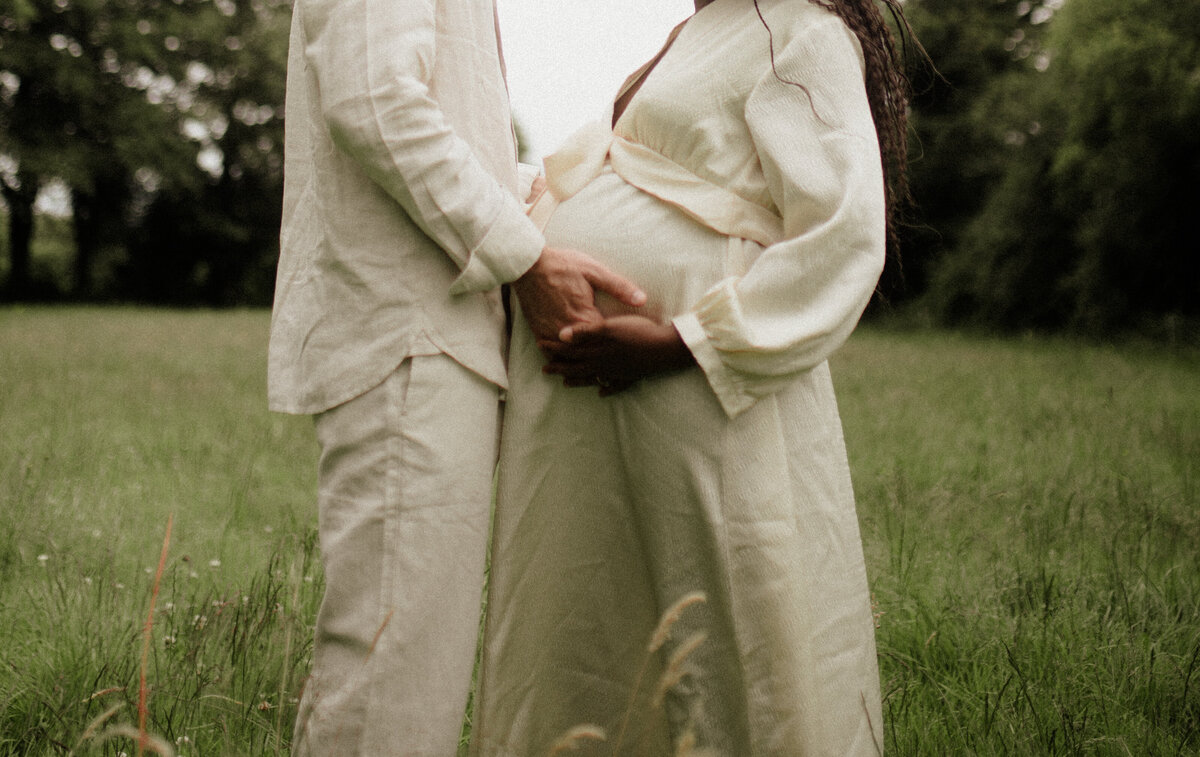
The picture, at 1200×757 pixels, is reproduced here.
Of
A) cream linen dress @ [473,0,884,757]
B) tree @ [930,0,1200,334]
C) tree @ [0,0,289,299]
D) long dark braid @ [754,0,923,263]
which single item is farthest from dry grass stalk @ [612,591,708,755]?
tree @ [0,0,289,299]

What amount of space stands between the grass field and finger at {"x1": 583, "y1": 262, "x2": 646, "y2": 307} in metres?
0.78

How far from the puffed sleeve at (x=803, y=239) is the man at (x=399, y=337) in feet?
0.86

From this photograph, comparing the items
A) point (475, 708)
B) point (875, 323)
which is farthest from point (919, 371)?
point (875, 323)

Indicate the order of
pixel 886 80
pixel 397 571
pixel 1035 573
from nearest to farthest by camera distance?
1. pixel 397 571
2. pixel 886 80
3. pixel 1035 573

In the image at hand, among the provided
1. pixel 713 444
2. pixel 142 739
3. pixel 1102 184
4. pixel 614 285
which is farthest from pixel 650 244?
pixel 1102 184

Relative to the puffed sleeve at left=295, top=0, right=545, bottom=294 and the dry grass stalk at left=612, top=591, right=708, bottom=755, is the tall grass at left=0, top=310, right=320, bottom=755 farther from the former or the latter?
the puffed sleeve at left=295, top=0, right=545, bottom=294

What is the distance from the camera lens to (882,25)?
1741 millimetres

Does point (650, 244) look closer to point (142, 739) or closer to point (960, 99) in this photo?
point (142, 739)

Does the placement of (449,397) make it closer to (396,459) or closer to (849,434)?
(396,459)

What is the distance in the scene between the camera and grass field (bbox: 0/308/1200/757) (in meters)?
2.12

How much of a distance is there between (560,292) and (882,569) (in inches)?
76.0

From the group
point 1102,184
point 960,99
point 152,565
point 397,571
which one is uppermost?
point 397,571

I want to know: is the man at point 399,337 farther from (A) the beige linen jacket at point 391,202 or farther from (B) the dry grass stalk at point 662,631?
(B) the dry grass stalk at point 662,631

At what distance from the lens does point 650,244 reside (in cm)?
168
